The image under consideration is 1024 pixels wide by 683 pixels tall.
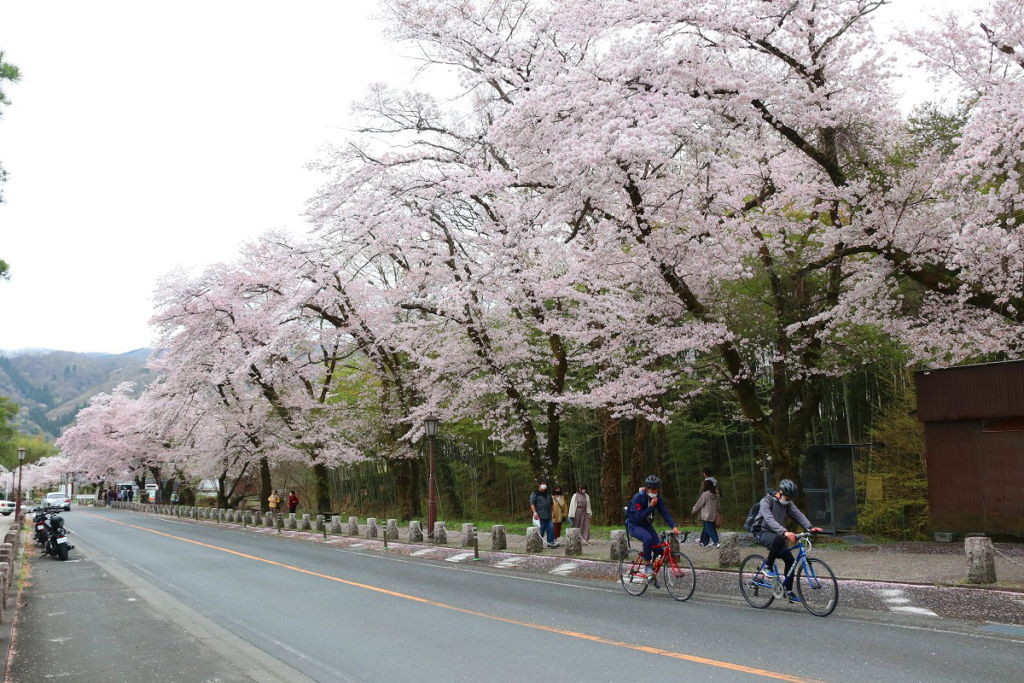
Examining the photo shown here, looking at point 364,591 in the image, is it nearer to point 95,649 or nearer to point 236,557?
point 95,649

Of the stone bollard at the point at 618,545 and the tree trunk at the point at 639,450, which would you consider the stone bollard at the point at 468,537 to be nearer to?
the stone bollard at the point at 618,545

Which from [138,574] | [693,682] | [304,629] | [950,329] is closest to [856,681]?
[693,682]

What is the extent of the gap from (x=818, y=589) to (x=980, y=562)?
285cm

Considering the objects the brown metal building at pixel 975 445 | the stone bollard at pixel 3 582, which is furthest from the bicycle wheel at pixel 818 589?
the stone bollard at pixel 3 582

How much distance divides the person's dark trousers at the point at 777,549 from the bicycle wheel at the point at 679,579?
1.37 m

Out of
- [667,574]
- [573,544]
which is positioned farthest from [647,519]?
[573,544]

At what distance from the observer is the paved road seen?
21.9 feet

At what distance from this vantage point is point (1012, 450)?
588 inches

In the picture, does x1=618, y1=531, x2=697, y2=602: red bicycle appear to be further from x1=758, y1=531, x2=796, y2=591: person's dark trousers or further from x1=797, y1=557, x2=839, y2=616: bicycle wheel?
x1=797, y1=557, x2=839, y2=616: bicycle wheel

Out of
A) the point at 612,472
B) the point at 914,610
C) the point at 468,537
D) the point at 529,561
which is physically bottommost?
the point at 529,561

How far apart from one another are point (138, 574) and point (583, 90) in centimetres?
1346

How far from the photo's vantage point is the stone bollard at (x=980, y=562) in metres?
10.2

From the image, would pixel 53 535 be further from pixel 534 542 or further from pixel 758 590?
pixel 758 590

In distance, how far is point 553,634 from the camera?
8.38m
